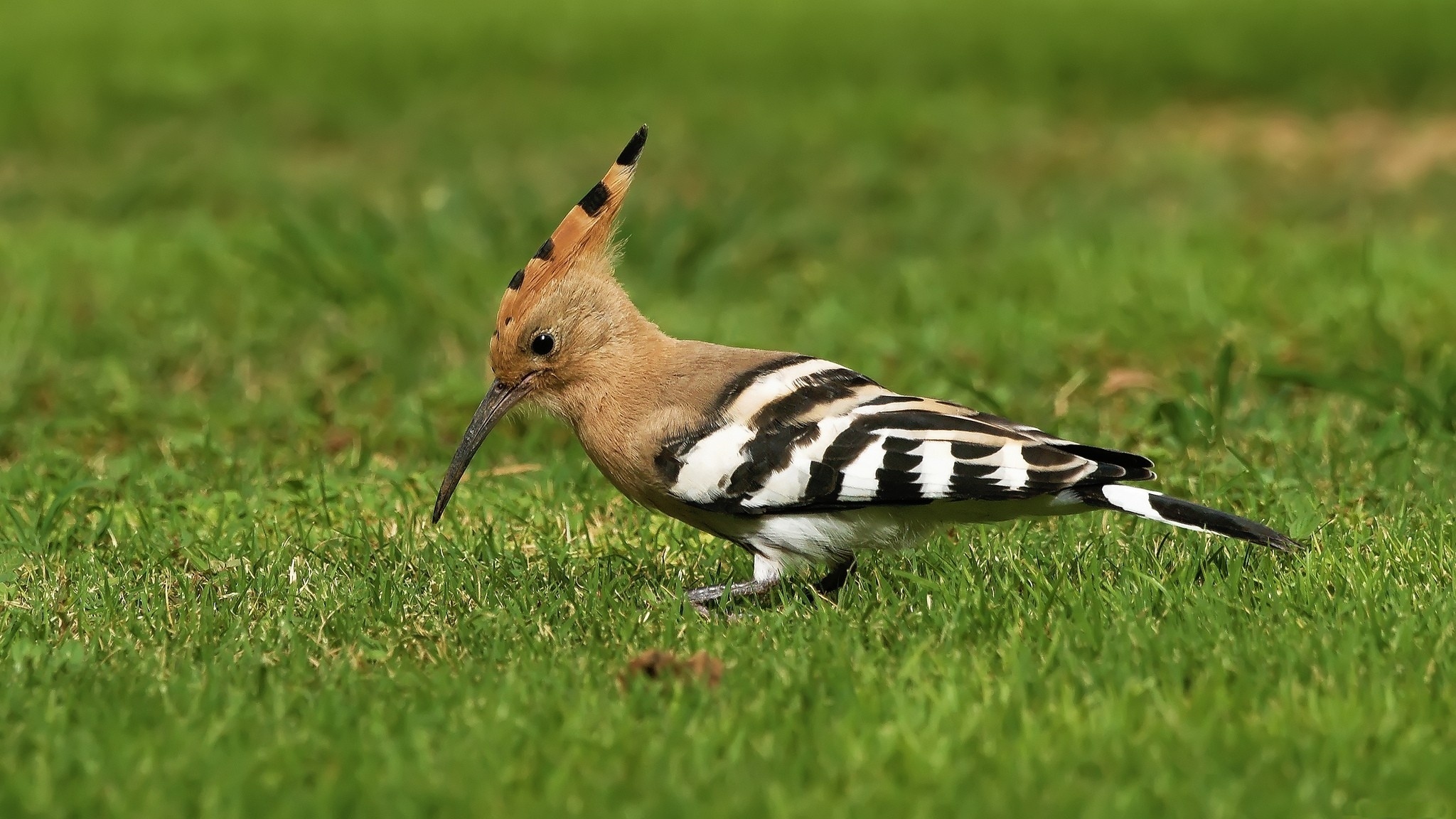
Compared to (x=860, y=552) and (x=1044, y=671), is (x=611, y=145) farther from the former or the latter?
(x=1044, y=671)

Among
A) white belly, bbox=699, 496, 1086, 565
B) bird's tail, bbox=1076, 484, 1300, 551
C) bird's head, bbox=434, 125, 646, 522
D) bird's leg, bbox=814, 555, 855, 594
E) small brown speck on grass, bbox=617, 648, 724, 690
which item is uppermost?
bird's head, bbox=434, 125, 646, 522

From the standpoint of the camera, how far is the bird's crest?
4.12 meters

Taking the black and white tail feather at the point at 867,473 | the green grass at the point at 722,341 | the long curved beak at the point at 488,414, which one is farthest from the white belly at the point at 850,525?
the long curved beak at the point at 488,414

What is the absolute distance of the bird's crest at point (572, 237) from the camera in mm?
4121

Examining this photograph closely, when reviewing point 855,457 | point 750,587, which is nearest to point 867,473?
point 855,457

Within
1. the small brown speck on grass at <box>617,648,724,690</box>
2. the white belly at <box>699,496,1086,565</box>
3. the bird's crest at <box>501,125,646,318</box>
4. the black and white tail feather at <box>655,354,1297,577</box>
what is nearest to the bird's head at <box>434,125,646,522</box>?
the bird's crest at <box>501,125,646,318</box>

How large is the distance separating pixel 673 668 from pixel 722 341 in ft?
10.9

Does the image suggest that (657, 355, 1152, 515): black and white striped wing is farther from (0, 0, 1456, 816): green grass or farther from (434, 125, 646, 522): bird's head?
(434, 125, 646, 522): bird's head

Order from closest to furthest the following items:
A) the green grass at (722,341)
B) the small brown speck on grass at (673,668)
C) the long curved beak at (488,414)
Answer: the green grass at (722,341) < the small brown speck on grass at (673,668) < the long curved beak at (488,414)

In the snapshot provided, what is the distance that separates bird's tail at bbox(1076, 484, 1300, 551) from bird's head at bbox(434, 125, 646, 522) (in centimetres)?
116

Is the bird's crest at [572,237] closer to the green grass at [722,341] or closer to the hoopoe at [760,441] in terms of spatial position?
the hoopoe at [760,441]

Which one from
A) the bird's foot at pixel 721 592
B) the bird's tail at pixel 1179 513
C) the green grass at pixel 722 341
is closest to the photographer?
the green grass at pixel 722 341

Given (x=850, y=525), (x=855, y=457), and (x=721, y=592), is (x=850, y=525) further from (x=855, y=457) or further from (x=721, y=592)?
(x=721, y=592)

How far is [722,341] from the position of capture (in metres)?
6.52
